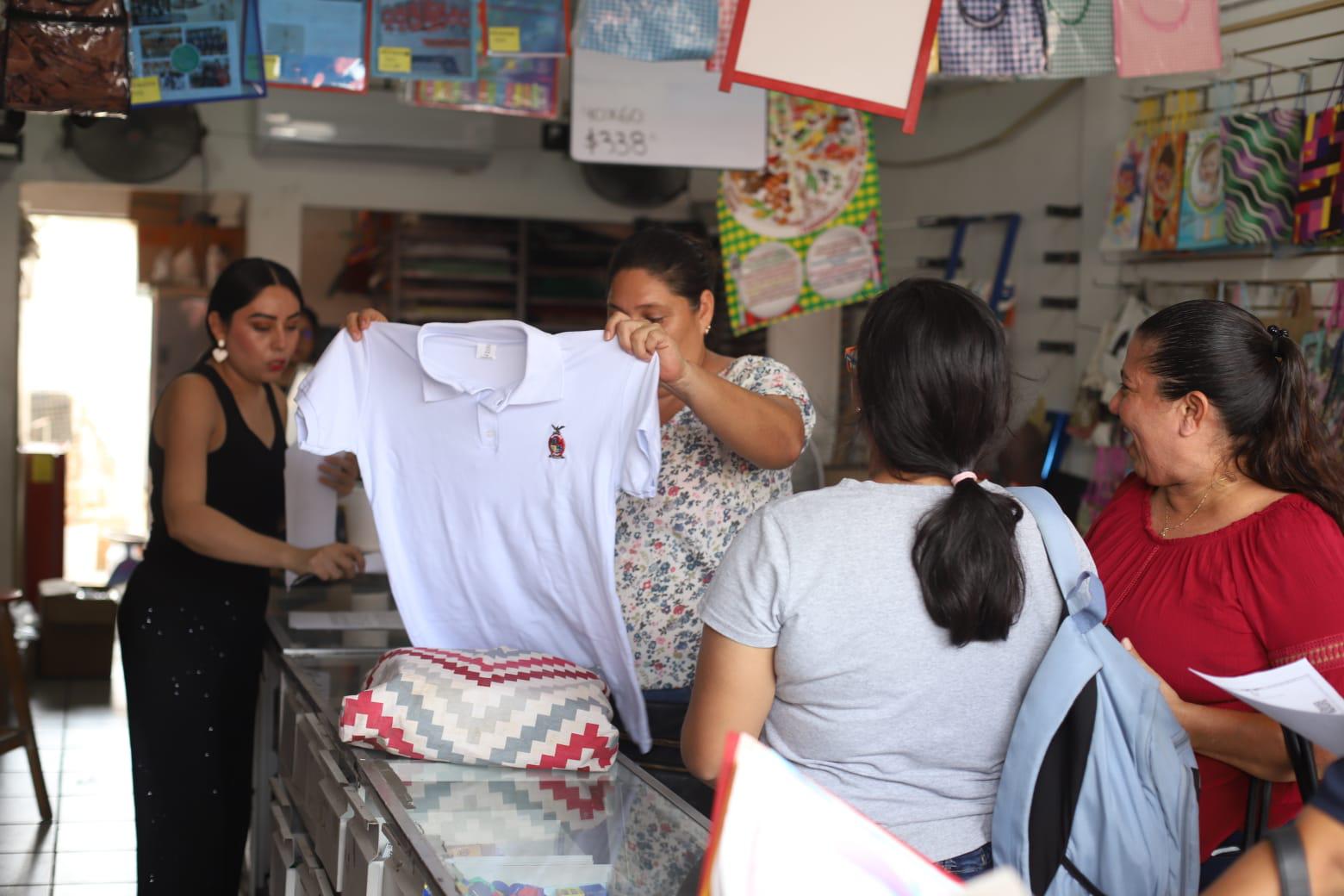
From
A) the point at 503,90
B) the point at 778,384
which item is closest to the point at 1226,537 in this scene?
the point at 778,384

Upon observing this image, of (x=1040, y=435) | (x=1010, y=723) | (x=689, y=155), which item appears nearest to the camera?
(x=1010, y=723)

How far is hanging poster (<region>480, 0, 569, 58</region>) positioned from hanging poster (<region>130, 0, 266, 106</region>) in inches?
26.7

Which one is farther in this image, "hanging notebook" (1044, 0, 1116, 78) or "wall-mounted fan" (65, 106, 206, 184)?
"wall-mounted fan" (65, 106, 206, 184)

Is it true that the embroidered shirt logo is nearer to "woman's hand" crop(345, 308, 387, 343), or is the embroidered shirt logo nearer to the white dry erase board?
"woman's hand" crop(345, 308, 387, 343)

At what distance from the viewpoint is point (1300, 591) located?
6.29 feet

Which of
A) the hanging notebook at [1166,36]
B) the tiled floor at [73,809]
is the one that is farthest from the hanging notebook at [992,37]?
the tiled floor at [73,809]

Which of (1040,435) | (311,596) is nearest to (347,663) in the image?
(311,596)

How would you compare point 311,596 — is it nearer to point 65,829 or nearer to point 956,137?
point 65,829

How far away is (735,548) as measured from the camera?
5.46 feet

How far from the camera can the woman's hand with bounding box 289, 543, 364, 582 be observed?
303 centimetres

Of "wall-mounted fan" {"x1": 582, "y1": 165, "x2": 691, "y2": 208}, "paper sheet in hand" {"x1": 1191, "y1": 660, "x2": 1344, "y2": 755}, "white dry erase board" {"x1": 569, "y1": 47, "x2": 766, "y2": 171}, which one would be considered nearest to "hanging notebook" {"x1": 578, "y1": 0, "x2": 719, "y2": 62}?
"white dry erase board" {"x1": 569, "y1": 47, "x2": 766, "y2": 171}

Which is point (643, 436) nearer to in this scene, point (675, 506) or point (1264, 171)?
point (675, 506)

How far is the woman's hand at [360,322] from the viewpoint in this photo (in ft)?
8.82

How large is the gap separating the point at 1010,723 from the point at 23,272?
7.32 m
